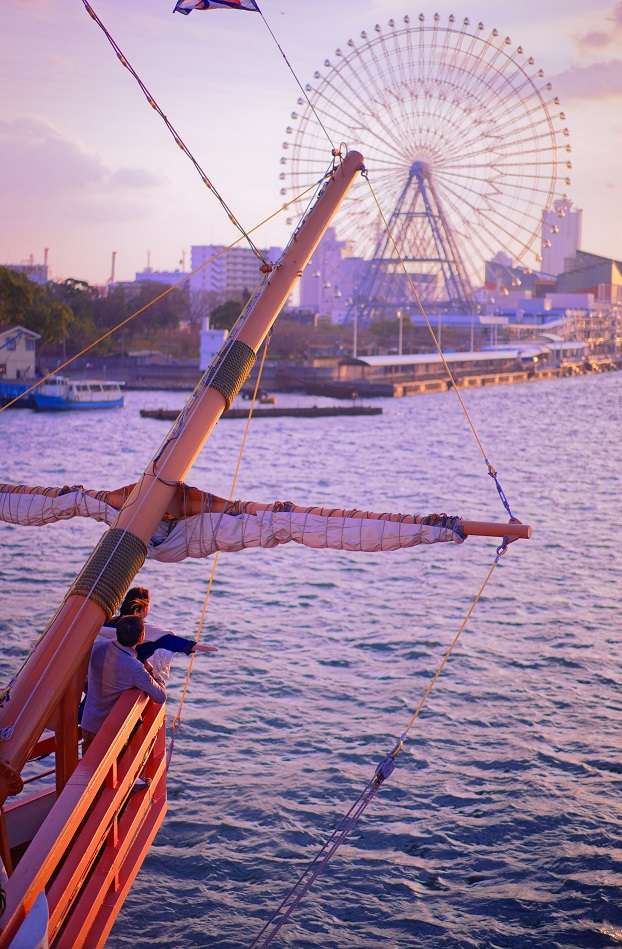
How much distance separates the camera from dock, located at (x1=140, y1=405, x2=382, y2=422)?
195ft

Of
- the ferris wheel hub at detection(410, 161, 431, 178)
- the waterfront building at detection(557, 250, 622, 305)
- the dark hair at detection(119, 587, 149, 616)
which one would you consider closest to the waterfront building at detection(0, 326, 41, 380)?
the ferris wheel hub at detection(410, 161, 431, 178)

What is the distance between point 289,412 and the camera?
62.4 meters

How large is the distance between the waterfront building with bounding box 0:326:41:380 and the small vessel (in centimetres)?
443

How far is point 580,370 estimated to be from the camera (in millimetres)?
119875

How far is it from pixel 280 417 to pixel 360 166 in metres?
52.4

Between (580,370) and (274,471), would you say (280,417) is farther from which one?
(580,370)

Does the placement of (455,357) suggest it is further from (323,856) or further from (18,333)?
(323,856)

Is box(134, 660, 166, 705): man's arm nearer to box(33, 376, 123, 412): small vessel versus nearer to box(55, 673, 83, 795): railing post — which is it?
box(55, 673, 83, 795): railing post

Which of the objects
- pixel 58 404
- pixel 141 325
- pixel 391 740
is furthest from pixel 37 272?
pixel 391 740

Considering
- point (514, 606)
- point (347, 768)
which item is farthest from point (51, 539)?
point (347, 768)

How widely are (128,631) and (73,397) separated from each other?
57296 mm

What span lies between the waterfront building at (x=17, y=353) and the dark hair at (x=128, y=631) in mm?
62999

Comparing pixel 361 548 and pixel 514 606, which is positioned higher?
pixel 361 548

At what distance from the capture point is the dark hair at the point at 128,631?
662 centimetres
